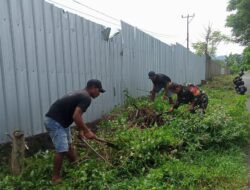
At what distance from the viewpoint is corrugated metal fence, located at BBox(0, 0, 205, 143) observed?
4.85 meters

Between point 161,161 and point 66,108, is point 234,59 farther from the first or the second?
point 66,108

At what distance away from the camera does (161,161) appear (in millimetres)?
5094

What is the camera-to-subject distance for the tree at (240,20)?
94.9 feet

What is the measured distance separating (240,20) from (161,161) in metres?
27.6

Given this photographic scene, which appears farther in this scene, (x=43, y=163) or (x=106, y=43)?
(x=106, y=43)

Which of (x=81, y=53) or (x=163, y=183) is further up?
(x=81, y=53)

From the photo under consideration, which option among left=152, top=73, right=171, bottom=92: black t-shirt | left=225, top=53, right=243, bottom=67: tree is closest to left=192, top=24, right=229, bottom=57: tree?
left=225, top=53, right=243, bottom=67: tree

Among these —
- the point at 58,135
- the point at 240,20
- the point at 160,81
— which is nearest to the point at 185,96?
the point at 160,81

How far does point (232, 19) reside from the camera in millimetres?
30172

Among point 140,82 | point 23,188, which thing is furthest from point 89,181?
point 140,82

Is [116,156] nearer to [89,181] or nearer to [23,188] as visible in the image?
[89,181]

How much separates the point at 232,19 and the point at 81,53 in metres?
26.5

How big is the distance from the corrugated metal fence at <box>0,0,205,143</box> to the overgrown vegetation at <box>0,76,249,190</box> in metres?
0.82

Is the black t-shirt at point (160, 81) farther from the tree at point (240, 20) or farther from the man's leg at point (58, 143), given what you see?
the tree at point (240, 20)
